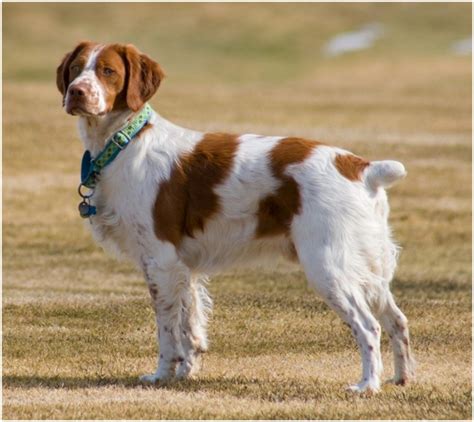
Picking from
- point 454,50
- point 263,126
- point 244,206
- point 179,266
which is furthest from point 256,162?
point 454,50

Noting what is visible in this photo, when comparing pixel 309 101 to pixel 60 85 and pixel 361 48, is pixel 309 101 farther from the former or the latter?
pixel 60 85

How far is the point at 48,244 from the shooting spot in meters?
16.1

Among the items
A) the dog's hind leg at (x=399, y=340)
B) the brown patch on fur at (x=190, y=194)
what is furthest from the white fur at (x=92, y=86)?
the dog's hind leg at (x=399, y=340)

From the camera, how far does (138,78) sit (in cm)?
780

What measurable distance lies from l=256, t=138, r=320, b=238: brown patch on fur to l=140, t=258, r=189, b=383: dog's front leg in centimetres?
63

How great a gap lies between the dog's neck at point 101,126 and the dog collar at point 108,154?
0.04 m

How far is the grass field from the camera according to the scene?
7273mm

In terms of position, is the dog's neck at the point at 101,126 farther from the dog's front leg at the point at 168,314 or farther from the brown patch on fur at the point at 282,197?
the brown patch on fur at the point at 282,197

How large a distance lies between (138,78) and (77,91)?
0.48 meters

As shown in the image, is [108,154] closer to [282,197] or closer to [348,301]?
[282,197]

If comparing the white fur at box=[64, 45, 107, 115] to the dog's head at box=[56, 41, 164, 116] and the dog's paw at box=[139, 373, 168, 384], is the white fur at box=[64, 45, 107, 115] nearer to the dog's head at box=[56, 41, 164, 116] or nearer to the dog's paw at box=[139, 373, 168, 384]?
the dog's head at box=[56, 41, 164, 116]

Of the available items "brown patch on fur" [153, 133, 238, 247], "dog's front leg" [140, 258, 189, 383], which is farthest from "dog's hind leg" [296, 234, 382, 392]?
"dog's front leg" [140, 258, 189, 383]

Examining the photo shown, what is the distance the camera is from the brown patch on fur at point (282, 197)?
7.37 meters

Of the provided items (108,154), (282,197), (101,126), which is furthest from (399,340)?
(101,126)
